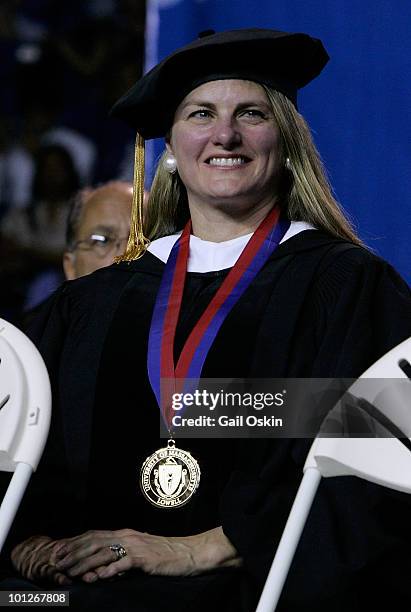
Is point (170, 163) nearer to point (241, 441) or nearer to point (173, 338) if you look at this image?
point (173, 338)

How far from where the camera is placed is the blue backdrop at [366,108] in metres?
3.89

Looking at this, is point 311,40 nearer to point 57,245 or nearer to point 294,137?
point 294,137

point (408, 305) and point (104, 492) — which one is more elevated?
point (408, 305)

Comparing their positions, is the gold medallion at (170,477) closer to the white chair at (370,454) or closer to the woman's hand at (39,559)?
the woman's hand at (39,559)

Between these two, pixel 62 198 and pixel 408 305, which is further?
pixel 62 198

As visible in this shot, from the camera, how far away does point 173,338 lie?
3064 millimetres

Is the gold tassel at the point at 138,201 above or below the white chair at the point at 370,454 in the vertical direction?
above

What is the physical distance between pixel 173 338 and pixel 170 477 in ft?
1.04

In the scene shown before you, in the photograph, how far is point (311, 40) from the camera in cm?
321

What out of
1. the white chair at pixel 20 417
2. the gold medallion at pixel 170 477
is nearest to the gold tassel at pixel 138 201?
the gold medallion at pixel 170 477

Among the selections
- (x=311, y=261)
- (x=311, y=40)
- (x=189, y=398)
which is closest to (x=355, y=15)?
(x=311, y=40)

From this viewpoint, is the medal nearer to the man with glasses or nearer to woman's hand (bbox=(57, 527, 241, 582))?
woman's hand (bbox=(57, 527, 241, 582))

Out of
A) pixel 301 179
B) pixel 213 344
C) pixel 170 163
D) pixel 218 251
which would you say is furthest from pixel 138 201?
pixel 213 344

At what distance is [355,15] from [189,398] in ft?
5.11
